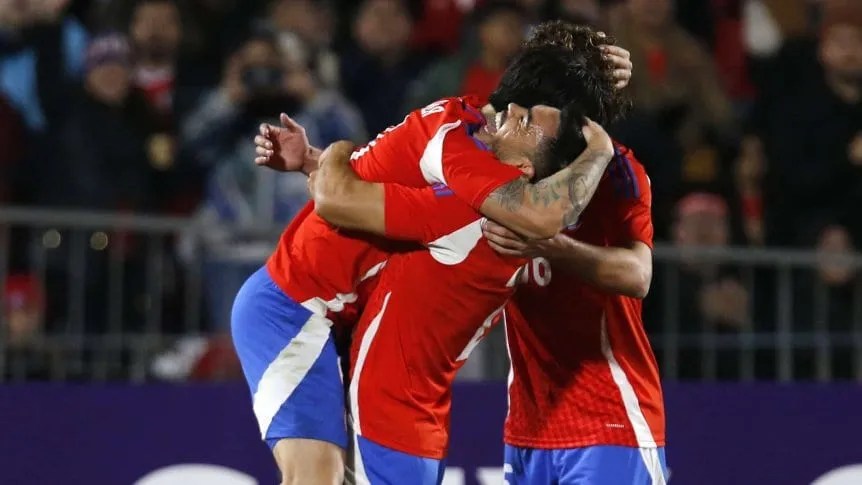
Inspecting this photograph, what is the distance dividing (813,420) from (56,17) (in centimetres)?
463

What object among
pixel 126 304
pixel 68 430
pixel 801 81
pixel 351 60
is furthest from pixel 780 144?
pixel 68 430

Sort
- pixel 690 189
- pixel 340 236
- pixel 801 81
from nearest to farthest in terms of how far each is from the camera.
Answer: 1. pixel 340 236
2. pixel 690 189
3. pixel 801 81

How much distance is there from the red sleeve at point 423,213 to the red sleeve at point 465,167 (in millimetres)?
57

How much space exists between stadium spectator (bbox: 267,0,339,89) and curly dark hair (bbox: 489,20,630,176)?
13.2 ft

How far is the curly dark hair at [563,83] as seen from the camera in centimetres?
449

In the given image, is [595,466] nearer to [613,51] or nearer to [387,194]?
[387,194]

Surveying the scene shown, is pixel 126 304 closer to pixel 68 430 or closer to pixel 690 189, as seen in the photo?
pixel 68 430

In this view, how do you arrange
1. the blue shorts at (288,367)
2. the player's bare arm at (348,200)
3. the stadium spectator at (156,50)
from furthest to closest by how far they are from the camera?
the stadium spectator at (156,50) < the blue shorts at (288,367) < the player's bare arm at (348,200)

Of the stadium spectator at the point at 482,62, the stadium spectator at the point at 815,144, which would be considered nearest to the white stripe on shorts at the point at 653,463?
the stadium spectator at the point at 815,144

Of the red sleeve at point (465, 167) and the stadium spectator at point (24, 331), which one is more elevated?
the red sleeve at point (465, 167)

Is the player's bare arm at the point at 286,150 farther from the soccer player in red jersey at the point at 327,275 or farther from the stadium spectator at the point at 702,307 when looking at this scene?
the stadium spectator at the point at 702,307

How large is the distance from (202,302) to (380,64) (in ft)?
8.00

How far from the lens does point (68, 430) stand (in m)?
6.02

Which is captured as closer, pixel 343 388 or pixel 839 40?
pixel 343 388
